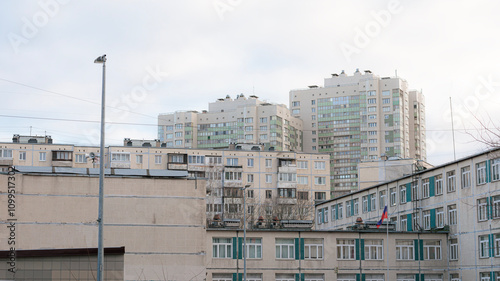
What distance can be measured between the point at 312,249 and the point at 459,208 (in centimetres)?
1108

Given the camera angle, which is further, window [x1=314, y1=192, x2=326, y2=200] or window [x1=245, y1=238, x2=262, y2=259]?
window [x1=314, y1=192, x2=326, y2=200]

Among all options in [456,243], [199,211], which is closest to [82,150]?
[456,243]

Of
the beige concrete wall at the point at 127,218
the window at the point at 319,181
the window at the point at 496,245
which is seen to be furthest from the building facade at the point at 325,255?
the window at the point at 319,181

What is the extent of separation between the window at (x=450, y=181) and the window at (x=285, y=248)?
1244cm

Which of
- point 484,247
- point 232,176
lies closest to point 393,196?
point 484,247

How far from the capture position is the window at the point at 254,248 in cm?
5366

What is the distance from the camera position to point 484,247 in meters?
51.3

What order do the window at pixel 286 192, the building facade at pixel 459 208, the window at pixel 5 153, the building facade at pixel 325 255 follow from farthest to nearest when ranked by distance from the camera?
the window at pixel 286 192 → the window at pixel 5 153 → the building facade at pixel 325 255 → the building facade at pixel 459 208

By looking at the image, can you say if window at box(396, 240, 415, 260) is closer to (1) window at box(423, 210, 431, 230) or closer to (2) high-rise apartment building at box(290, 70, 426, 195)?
(1) window at box(423, 210, 431, 230)

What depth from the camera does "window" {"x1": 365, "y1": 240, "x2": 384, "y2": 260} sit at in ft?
182

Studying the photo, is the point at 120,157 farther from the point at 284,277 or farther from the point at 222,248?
the point at 284,277

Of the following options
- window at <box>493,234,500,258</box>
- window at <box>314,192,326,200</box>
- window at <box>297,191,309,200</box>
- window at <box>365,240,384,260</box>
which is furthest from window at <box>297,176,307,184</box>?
window at <box>493,234,500,258</box>

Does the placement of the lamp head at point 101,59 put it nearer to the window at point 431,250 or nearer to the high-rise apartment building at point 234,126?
the window at point 431,250

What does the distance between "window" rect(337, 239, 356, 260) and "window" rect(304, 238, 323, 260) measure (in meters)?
1.51
